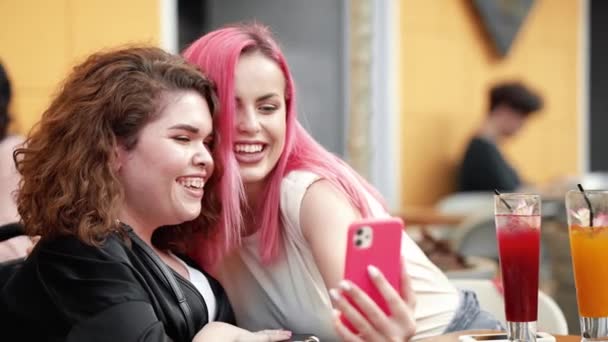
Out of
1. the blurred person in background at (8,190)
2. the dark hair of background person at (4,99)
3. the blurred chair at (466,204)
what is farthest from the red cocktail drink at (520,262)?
the blurred chair at (466,204)

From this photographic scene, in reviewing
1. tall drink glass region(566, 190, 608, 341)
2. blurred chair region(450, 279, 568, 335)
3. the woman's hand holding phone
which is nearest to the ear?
the woman's hand holding phone

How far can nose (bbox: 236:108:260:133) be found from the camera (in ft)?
5.88

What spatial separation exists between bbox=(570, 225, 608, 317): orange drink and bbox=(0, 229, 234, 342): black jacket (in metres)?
0.65

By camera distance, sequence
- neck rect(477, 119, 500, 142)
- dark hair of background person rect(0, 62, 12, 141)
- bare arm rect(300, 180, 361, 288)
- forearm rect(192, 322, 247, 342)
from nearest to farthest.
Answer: forearm rect(192, 322, 247, 342) → bare arm rect(300, 180, 361, 288) → dark hair of background person rect(0, 62, 12, 141) → neck rect(477, 119, 500, 142)

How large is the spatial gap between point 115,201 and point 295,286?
456mm

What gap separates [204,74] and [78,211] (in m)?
0.37

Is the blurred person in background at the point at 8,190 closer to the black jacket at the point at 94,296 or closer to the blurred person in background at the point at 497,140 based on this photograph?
the black jacket at the point at 94,296

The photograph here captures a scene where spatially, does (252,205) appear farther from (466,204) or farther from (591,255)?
(466,204)

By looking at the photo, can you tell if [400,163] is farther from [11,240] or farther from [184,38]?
[11,240]

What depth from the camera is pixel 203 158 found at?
164cm

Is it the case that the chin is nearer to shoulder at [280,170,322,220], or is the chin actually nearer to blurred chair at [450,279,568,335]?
shoulder at [280,170,322,220]

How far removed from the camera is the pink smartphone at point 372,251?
130cm

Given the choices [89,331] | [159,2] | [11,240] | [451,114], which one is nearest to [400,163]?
[451,114]

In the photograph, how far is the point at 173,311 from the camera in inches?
62.0
